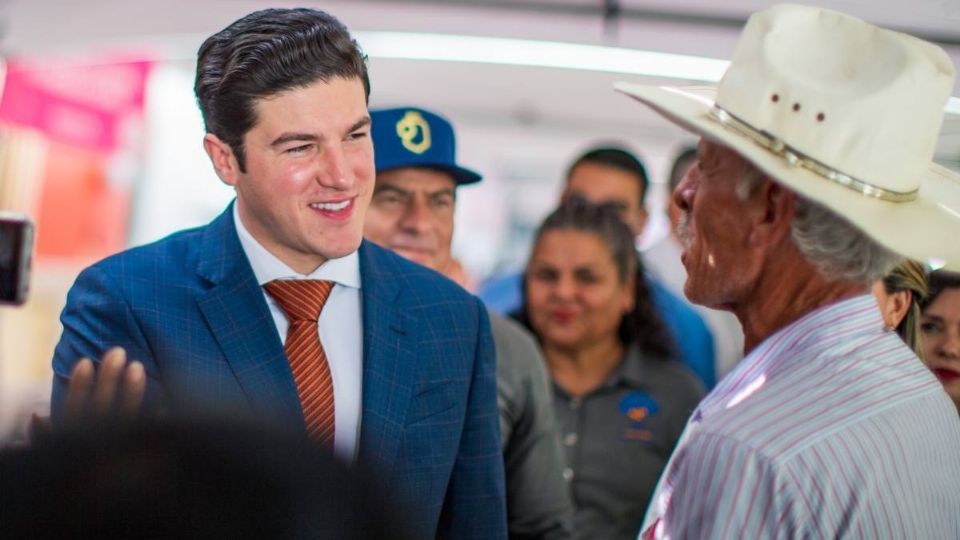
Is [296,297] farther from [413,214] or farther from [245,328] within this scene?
[413,214]

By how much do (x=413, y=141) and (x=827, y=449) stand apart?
1.35 metres

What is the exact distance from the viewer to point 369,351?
1592mm

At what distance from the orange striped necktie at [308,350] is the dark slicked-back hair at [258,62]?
0.20m

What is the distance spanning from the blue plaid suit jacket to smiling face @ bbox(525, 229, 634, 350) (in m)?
1.49

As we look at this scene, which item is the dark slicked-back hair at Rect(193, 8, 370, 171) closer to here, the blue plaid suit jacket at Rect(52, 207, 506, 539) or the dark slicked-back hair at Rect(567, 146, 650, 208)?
the blue plaid suit jacket at Rect(52, 207, 506, 539)

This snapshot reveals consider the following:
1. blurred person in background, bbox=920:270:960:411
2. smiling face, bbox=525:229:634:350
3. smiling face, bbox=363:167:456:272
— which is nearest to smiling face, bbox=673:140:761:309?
blurred person in background, bbox=920:270:960:411

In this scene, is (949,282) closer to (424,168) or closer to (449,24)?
(424,168)

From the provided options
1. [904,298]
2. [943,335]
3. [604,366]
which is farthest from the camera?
[604,366]

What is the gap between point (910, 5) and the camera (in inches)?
108

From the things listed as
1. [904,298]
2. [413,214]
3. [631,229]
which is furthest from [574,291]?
[904,298]

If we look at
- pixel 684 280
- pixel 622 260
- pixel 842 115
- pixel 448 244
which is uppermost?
pixel 842 115

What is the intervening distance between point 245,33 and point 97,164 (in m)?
5.00

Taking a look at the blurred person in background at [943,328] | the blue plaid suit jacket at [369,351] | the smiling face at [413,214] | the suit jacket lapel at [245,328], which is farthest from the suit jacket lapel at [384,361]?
the blurred person in background at [943,328]

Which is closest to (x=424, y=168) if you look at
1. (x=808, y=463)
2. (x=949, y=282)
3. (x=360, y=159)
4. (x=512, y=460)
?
(x=512, y=460)
